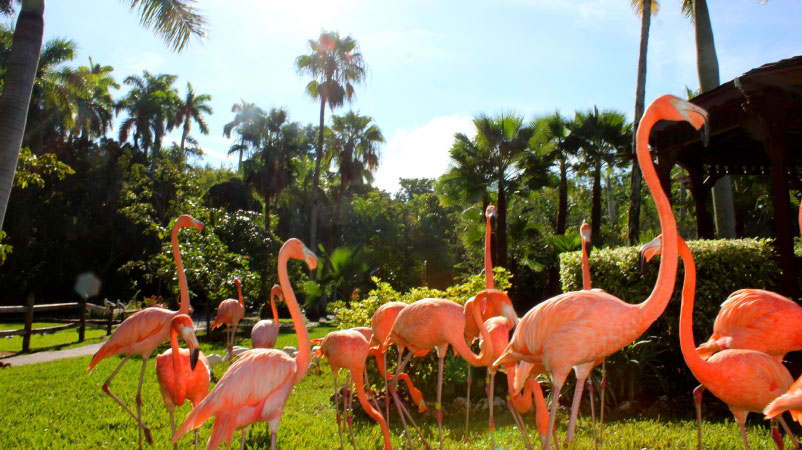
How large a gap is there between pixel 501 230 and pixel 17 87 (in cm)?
1160

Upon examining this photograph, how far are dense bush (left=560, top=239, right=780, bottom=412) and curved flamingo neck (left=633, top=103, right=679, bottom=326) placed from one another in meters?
3.30

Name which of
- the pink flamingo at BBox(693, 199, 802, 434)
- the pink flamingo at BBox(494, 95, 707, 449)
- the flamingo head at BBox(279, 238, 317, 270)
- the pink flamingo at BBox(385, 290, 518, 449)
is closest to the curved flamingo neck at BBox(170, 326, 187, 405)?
the flamingo head at BBox(279, 238, 317, 270)

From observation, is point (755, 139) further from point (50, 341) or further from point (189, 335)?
point (50, 341)

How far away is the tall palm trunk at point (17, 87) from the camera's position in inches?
209

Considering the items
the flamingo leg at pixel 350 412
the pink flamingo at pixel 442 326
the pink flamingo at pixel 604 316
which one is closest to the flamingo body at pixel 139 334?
the flamingo leg at pixel 350 412

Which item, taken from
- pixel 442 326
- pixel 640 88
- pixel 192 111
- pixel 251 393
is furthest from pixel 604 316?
pixel 192 111

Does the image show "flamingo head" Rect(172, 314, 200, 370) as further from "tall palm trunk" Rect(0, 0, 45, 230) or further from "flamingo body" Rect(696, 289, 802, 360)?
"flamingo body" Rect(696, 289, 802, 360)

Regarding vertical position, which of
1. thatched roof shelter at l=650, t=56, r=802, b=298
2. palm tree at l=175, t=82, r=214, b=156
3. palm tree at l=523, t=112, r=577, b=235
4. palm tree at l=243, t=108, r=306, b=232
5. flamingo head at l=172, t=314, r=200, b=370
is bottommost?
flamingo head at l=172, t=314, r=200, b=370

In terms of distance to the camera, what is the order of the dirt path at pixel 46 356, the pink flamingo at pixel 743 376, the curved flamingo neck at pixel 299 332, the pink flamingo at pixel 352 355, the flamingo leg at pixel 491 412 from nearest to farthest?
1. the pink flamingo at pixel 743 376
2. the curved flamingo neck at pixel 299 332
3. the flamingo leg at pixel 491 412
4. the pink flamingo at pixel 352 355
5. the dirt path at pixel 46 356

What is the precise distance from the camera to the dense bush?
5832mm

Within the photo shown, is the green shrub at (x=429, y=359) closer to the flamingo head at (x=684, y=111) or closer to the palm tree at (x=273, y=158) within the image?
the flamingo head at (x=684, y=111)

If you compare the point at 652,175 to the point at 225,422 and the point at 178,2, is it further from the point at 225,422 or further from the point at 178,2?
the point at 178,2

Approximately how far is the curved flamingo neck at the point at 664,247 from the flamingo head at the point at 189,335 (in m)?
2.75

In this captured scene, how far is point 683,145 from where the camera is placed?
7566 millimetres
